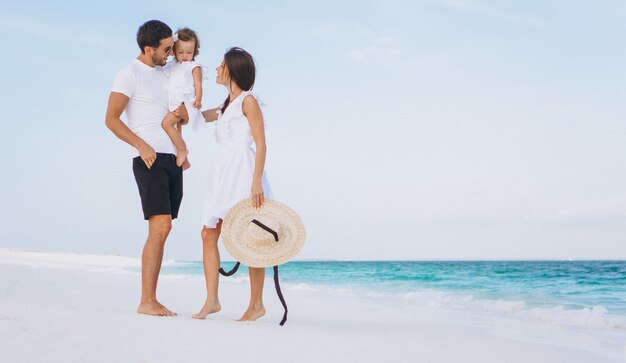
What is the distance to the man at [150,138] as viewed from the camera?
4.11 m

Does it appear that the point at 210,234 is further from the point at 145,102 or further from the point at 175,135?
the point at 145,102

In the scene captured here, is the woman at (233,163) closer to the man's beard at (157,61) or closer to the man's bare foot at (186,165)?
the man's bare foot at (186,165)

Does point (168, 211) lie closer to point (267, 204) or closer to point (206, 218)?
point (206, 218)

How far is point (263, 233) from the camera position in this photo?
13.0 feet

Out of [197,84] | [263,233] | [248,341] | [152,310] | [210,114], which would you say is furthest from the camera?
[210,114]

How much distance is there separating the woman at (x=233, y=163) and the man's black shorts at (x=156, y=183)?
26 centimetres

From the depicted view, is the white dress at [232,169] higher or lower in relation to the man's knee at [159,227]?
higher

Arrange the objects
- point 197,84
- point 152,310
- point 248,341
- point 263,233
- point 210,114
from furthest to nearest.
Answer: point 210,114 → point 197,84 → point 152,310 → point 263,233 → point 248,341

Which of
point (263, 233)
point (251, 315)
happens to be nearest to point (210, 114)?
point (263, 233)

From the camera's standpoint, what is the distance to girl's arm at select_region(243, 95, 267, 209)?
156 inches

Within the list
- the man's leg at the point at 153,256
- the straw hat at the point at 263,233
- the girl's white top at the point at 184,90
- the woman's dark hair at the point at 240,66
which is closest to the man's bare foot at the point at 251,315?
the straw hat at the point at 263,233

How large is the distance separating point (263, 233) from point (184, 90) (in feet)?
3.65

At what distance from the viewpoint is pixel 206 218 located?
409 centimetres

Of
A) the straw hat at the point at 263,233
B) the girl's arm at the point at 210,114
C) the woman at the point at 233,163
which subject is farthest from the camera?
the girl's arm at the point at 210,114
